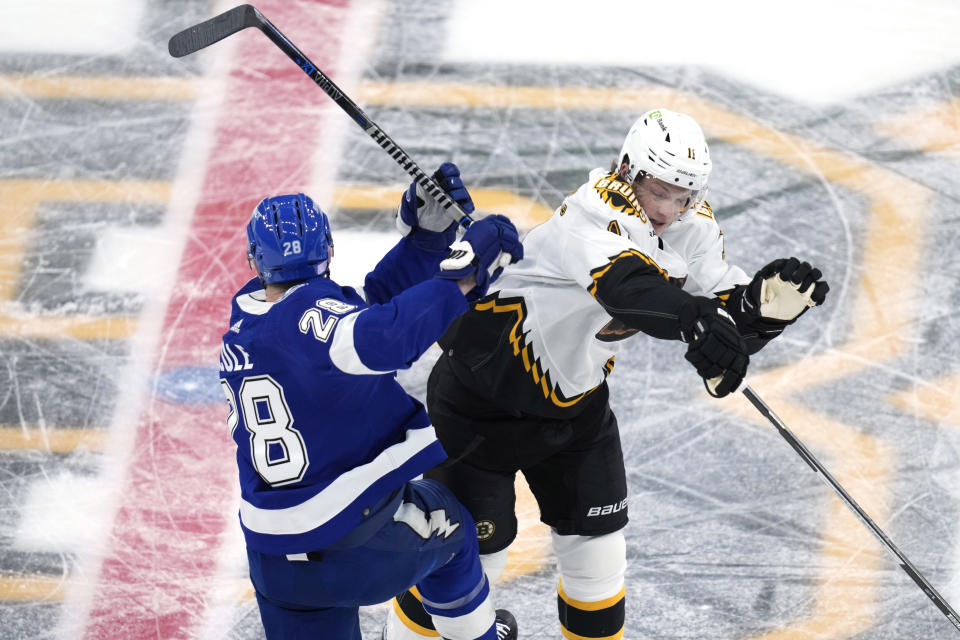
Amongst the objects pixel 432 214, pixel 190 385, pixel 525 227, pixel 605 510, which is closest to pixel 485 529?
pixel 605 510

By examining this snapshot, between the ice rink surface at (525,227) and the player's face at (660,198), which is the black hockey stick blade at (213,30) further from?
the ice rink surface at (525,227)

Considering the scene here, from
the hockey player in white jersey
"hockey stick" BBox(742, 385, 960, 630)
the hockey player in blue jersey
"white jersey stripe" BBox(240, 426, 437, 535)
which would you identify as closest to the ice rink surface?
"hockey stick" BBox(742, 385, 960, 630)

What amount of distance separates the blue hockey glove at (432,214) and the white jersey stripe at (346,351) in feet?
2.44

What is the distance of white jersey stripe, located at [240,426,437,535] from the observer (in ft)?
10.1

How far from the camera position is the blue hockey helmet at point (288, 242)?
9.98 ft

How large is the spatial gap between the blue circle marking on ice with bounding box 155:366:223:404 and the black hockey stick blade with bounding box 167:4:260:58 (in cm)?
165

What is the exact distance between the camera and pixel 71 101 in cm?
638

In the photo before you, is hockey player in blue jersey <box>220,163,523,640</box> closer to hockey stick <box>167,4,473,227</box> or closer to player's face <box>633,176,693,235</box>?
player's face <box>633,176,693,235</box>

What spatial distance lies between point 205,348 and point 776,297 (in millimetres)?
2751

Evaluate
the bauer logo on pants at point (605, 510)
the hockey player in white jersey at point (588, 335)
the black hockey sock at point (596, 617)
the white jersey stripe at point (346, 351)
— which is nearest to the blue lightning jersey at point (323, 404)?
the white jersey stripe at point (346, 351)

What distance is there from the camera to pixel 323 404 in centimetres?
299

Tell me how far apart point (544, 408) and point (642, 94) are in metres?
3.21

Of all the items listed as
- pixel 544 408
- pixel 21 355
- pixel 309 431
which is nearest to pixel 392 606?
pixel 544 408

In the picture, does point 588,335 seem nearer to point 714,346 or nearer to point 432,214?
point 432,214
